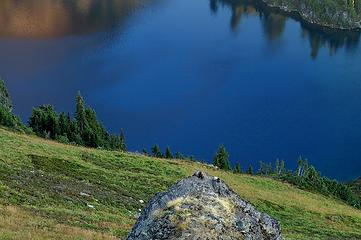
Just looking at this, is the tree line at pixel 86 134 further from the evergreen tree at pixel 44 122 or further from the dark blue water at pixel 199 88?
the dark blue water at pixel 199 88

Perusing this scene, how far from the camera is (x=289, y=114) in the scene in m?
143

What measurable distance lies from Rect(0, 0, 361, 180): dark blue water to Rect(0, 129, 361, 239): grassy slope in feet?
205

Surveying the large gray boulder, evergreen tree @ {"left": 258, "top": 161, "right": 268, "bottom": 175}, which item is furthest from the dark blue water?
the large gray boulder

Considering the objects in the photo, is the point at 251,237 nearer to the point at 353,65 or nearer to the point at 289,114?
the point at 289,114

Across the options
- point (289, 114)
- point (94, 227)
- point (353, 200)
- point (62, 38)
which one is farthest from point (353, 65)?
point (94, 227)

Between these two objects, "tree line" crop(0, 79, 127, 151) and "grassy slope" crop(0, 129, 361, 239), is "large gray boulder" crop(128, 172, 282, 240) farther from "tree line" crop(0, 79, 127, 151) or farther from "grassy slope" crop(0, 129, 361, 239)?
"tree line" crop(0, 79, 127, 151)

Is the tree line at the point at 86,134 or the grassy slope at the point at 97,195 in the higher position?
the grassy slope at the point at 97,195

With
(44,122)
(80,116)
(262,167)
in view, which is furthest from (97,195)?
(262,167)

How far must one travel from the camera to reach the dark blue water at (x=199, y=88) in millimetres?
128625

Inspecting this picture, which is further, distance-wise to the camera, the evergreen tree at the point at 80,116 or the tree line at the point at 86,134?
the evergreen tree at the point at 80,116

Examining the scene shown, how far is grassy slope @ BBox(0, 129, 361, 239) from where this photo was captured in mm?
26328

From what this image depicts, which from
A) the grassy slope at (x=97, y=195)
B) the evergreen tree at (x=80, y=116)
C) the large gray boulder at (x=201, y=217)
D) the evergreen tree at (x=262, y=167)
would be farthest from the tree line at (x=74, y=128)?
the large gray boulder at (x=201, y=217)

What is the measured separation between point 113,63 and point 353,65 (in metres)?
87.4

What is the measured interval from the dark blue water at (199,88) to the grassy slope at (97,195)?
62.5 m
